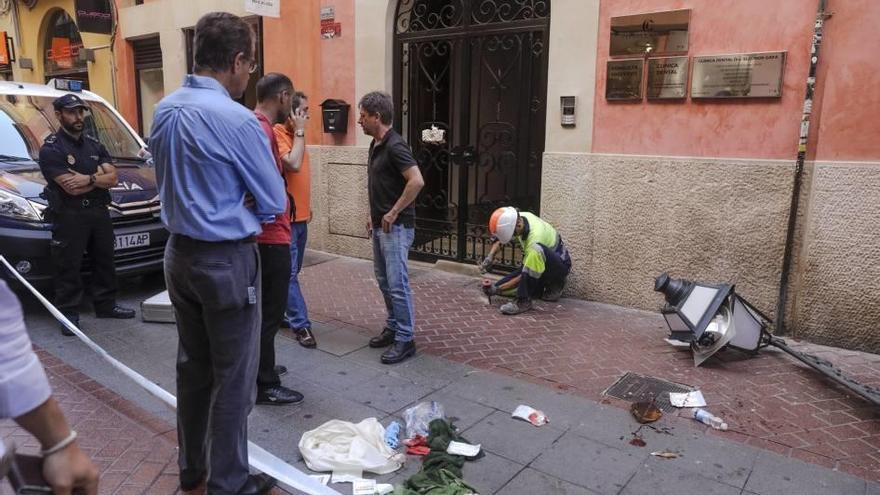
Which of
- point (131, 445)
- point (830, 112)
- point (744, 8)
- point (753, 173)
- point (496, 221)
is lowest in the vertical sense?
point (131, 445)

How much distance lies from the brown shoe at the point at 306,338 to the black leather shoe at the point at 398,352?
24.8 inches

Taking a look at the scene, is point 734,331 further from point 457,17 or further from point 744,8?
point 457,17

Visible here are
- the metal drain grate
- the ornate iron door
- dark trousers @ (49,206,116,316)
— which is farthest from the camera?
the ornate iron door

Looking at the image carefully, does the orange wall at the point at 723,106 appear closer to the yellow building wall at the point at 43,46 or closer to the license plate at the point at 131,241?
the license plate at the point at 131,241

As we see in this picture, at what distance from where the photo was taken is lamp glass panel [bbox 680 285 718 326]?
15.5ft

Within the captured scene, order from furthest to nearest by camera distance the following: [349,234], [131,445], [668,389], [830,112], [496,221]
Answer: [349,234]
[496,221]
[830,112]
[668,389]
[131,445]

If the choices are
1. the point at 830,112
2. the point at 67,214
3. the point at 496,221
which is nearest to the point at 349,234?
the point at 496,221

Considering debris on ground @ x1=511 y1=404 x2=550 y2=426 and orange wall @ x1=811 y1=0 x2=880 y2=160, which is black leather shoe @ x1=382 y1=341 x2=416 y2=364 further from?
orange wall @ x1=811 y1=0 x2=880 y2=160

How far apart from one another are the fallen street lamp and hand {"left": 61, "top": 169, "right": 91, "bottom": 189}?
15.4ft

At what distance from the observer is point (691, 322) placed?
4738 millimetres

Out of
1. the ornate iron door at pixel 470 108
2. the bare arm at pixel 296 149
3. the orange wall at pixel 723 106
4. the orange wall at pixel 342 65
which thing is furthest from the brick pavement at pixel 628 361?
the orange wall at pixel 342 65

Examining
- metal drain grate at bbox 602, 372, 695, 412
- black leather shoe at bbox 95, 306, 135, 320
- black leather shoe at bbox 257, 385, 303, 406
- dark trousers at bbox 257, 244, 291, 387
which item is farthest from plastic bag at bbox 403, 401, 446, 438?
black leather shoe at bbox 95, 306, 135, 320

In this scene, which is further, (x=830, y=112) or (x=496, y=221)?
(x=496, y=221)

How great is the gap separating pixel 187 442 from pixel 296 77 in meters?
6.71
